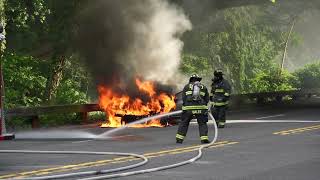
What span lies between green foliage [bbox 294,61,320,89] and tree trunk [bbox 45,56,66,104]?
22.9 meters

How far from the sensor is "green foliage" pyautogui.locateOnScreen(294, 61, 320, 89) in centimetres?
4356

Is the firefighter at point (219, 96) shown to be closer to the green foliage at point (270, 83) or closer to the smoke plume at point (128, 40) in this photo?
the smoke plume at point (128, 40)

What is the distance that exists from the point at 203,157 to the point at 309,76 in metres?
34.6

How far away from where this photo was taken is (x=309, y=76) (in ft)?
145

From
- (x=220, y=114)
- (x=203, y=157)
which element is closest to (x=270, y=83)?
(x=220, y=114)

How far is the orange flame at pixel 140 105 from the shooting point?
61.0 ft

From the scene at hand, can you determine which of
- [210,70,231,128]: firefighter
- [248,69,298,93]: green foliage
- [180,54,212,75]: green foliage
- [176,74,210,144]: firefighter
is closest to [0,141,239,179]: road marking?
[176,74,210,144]: firefighter

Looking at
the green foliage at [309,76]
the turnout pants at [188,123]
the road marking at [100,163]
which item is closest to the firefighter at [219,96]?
the turnout pants at [188,123]

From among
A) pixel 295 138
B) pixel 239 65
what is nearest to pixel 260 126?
pixel 295 138

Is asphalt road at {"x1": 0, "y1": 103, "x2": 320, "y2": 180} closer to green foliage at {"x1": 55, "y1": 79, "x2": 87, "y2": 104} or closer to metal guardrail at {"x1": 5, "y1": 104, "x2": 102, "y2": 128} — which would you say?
metal guardrail at {"x1": 5, "y1": 104, "x2": 102, "y2": 128}

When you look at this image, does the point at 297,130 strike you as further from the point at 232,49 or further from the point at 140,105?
the point at 232,49

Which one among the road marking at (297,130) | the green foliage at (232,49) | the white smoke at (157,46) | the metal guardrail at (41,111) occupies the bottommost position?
the road marking at (297,130)

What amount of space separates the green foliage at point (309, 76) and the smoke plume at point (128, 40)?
23788 millimetres

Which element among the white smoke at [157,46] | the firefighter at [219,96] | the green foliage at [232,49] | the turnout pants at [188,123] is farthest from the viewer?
the green foliage at [232,49]
